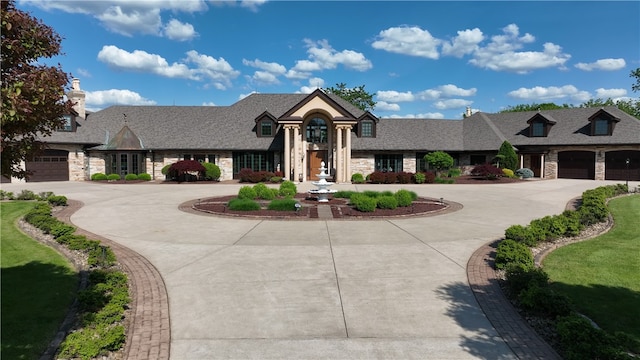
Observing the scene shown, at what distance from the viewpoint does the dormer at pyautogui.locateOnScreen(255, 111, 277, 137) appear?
→ 38.6 metres

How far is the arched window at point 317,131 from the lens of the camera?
37.9 meters

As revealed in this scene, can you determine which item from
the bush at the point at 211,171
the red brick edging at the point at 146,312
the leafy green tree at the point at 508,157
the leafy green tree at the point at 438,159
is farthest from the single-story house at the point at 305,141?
the red brick edging at the point at 146,312

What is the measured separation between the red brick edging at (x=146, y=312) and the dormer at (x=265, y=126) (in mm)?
28763

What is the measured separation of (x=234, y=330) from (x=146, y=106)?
41.4m

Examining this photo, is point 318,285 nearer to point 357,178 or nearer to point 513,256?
point 513,256

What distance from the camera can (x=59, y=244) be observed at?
11.5 metres

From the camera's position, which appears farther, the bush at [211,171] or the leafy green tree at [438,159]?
the leafy green tree at [438,159]

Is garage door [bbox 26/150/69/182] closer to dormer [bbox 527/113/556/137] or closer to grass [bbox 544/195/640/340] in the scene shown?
grass [bbox 544/195/640/340]

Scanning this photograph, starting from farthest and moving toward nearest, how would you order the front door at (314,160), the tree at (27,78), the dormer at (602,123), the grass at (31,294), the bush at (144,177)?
the front door at (314,160), the dormer at (602,123), the bush at (144,177), the grass at (31,294), the tree at (27,78)

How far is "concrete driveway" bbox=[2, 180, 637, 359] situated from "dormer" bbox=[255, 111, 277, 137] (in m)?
23.5

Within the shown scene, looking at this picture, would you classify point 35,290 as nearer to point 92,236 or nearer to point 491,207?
point 92,236

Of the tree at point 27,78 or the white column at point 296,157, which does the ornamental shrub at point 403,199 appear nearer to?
the tree at point 27,78

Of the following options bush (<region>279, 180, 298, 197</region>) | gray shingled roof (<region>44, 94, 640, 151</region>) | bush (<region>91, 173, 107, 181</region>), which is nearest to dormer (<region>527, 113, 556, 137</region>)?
gray shingled roof (<region>44, 94, 640, 151</region>)

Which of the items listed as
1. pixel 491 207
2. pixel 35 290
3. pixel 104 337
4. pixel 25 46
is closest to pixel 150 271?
pixel 35 290
